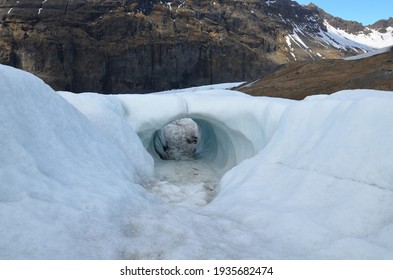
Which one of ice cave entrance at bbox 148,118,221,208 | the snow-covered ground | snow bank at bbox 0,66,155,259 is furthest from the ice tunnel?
snow bank at bbox 0,66,155,259

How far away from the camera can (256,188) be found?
260 inches

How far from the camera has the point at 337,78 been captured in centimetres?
1430

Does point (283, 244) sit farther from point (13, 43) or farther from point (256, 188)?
point (13, 43)

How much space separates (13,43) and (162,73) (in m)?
18.5

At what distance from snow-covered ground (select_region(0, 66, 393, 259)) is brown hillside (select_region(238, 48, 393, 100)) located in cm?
598

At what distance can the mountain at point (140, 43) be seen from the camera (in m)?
39.6

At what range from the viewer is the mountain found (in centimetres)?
3962

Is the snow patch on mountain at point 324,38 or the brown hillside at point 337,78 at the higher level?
the snow patch on mountain at point 324,38

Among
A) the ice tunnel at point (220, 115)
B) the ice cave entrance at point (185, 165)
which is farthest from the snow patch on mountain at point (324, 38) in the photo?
the ice tunnel at point (220, 115)

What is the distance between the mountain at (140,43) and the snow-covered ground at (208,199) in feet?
120

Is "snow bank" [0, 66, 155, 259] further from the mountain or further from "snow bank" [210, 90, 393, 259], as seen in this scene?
the mountain

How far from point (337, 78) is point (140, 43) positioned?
34591mm

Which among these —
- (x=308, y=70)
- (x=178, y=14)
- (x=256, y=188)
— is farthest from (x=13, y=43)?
Result: (x=256, y=188)

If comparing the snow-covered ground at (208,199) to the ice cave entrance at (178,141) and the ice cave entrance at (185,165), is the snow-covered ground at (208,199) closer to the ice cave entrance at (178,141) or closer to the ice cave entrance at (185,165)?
the ice cave entrance at (185,165)
